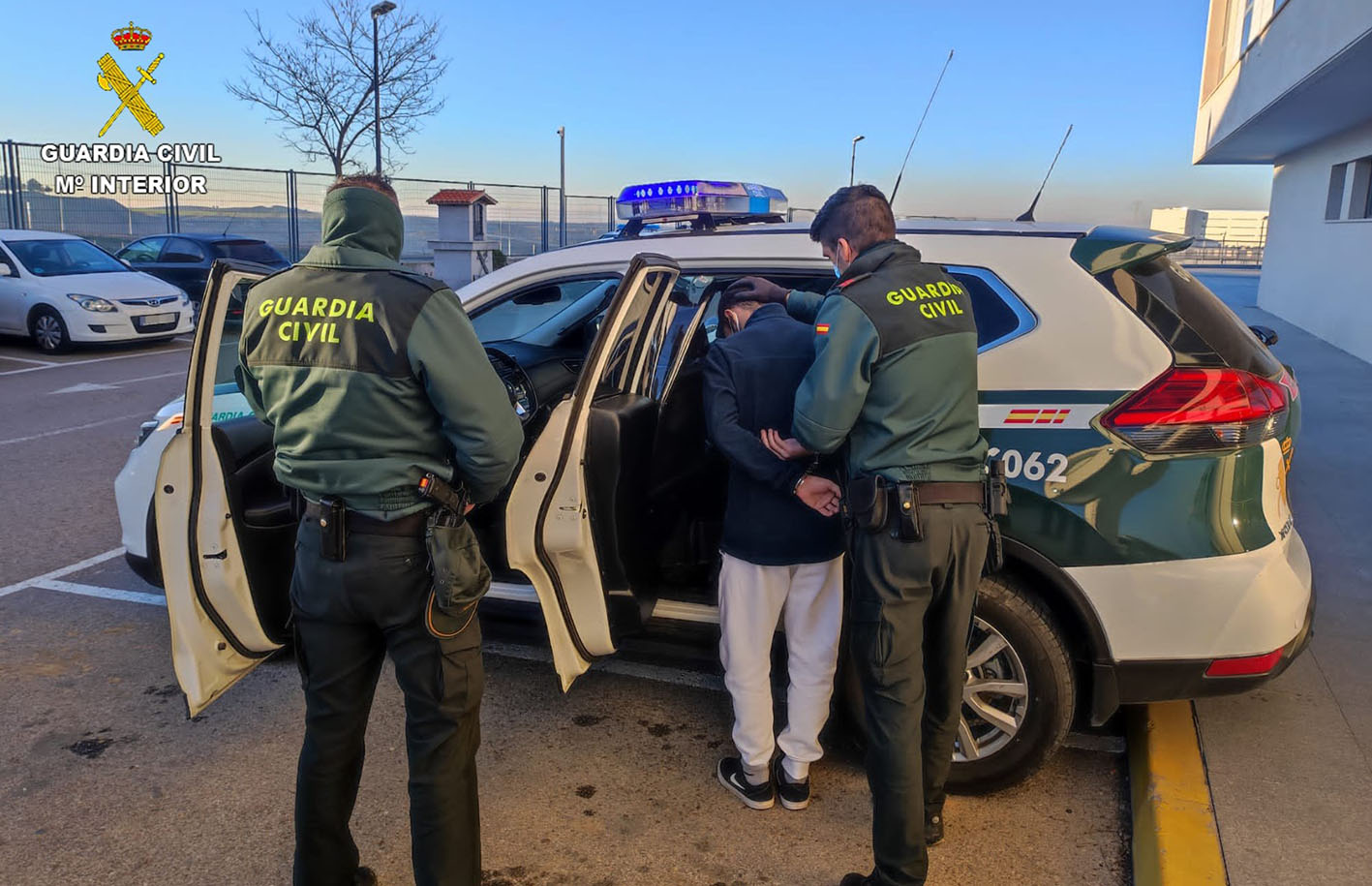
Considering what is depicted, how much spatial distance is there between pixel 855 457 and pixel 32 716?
301 cm

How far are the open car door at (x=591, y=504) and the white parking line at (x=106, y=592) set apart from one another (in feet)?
8.44

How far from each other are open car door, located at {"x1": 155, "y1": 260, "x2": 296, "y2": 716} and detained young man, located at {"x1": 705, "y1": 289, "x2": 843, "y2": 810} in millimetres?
1347

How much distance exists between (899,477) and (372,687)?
4.54 ft

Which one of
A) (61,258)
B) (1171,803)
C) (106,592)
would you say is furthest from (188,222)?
(1171,803)

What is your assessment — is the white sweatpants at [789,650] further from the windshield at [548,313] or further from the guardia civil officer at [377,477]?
the windshield at [548,313]

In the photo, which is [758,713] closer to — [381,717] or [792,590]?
[792,590]

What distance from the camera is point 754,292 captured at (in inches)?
118

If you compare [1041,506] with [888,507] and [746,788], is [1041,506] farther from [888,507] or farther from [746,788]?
[746,788]

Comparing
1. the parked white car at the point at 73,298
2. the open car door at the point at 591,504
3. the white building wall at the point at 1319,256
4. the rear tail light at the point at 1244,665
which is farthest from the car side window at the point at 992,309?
the parked white car at the point at 73,298

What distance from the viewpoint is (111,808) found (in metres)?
2.98

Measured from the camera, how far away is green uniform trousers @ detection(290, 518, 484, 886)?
7.47 ft

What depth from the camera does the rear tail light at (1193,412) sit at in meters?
2.69

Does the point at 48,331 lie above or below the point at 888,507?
below

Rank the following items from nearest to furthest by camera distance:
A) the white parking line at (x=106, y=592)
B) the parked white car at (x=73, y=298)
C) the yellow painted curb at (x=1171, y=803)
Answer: the yellow painted curb at (x=1171, y=803) < the white parking line at (x=106, y=592) < the parked white car at (x=73, y=298)
